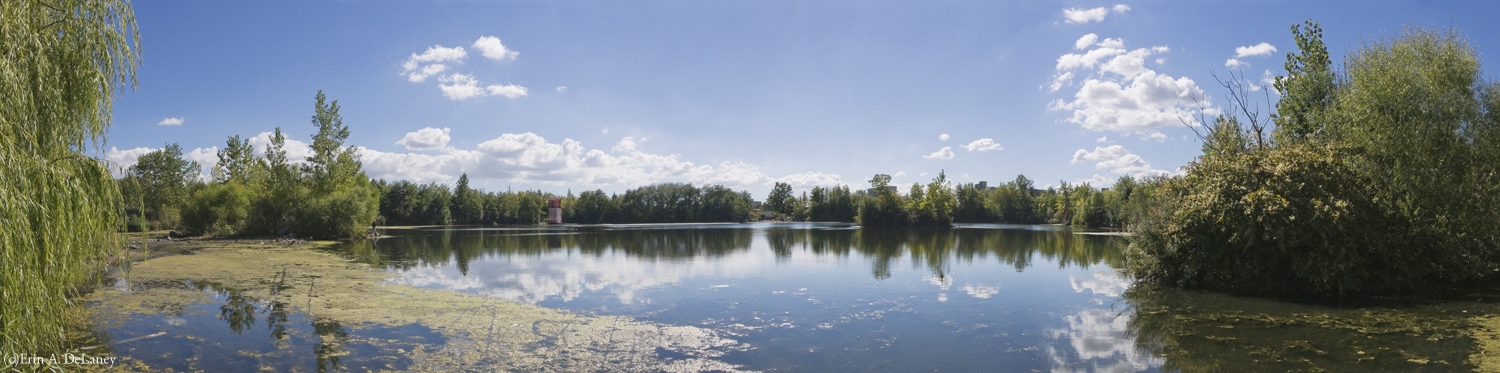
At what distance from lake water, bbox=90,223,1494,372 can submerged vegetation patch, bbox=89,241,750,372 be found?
0.47m

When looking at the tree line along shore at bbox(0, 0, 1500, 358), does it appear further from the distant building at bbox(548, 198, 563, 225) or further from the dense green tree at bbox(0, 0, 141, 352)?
the distant building at bbox(548, 198, 563, 225)

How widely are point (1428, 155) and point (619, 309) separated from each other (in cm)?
1889

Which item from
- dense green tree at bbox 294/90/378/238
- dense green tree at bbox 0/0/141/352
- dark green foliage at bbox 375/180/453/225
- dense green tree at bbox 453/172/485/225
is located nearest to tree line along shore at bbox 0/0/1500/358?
dense green tree at bbox 0/0/141/352

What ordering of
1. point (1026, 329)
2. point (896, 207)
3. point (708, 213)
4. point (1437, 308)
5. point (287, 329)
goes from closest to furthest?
point (287, 329) < point (1026, 329) < point (1437, 308) < point (896, 207) < point (708, 213)

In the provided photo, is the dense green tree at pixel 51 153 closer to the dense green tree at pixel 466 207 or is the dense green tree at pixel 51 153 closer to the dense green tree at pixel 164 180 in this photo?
the dense green tree at pixel 164 180

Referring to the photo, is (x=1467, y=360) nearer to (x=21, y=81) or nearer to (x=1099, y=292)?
(x=1099, y=292)

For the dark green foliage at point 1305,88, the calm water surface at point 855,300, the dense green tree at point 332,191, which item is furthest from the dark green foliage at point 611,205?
the dark green foliage at point 1305,88

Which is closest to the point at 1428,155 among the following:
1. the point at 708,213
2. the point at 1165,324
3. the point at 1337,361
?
the point at 1165,324

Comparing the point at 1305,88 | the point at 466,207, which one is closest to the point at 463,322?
the point at 1305,88

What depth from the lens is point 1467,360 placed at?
9.24 meters

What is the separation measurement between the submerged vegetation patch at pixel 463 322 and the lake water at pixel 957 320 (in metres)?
0.47

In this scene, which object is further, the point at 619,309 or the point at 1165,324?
the point at 619,309

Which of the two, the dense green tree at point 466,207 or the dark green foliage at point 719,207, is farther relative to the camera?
the dark green foliage at point 719,207

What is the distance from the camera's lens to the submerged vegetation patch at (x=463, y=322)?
926 centimetres
